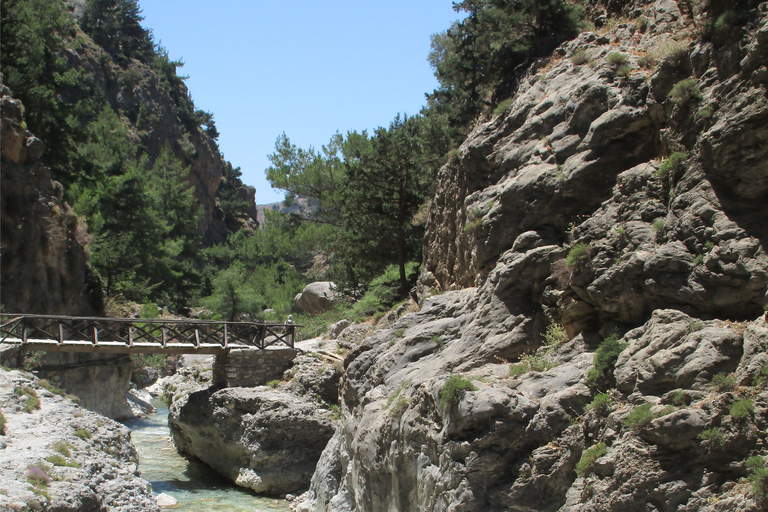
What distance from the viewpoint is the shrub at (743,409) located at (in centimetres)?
730

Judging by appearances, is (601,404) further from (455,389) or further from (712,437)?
(455,389)

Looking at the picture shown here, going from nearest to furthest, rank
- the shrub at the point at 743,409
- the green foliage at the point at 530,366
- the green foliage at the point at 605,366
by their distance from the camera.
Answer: the shrub at the point at 743,409, the green foliage at the point at 605,366, the green foliage at the point at 530,366

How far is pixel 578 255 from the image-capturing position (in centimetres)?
1116

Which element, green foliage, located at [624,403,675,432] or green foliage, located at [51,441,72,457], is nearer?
green foliage, located at [624,403,675,432]

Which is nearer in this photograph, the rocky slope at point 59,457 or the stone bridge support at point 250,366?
the rocky slope at point 59,457

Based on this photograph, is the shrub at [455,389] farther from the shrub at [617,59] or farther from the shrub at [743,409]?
the shrub at [617,59]

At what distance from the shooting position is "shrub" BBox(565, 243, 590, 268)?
36.4ft

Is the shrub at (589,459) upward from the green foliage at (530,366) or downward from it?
downward

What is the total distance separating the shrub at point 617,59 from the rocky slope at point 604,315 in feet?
0.11

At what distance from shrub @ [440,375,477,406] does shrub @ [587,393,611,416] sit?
5.97ft

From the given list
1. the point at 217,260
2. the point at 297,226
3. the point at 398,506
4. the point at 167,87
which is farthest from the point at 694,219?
the point at 167,87

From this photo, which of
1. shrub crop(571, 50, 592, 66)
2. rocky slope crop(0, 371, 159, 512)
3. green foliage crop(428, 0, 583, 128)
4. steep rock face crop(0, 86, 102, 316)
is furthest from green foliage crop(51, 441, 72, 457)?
green foliage crop(428, 0, 583, 128)

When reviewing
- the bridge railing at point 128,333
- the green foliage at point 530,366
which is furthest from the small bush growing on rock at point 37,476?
the bridge railing at point 128,333

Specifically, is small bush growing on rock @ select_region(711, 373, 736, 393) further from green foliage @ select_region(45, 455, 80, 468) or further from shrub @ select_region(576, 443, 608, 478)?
green foliage @ select_region(45, 455, 80, 468)
